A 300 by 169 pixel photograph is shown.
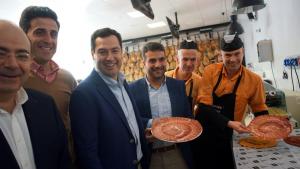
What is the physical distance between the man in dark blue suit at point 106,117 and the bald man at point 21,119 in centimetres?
16

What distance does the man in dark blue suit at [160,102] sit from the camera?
204cm

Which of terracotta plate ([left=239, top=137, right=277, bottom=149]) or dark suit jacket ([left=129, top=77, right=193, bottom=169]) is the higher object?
dark suit jacket ([left=129, top=77, right=193, bottom=169])

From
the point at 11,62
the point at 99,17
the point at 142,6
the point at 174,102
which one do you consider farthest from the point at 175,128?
the point at 99,17

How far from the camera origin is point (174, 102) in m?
2.13

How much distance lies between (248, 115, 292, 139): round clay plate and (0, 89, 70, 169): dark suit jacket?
132 centimetres

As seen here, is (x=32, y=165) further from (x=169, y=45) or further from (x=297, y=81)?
(x=169, y=45)

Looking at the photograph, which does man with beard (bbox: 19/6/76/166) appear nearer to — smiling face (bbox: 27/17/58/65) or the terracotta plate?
smiling face (bbox: 27/17/58/65)

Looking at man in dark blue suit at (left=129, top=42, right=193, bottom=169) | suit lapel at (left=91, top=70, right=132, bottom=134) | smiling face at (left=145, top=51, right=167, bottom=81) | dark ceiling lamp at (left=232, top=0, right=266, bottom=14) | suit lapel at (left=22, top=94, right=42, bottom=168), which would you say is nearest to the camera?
→ suit lapel at (left=22, top=94, right=42, bottom=168)

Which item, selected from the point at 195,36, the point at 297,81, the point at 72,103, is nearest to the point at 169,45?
the point at 195,36

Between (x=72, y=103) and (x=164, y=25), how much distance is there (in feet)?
25.7

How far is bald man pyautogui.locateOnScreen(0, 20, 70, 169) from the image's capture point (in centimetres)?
111

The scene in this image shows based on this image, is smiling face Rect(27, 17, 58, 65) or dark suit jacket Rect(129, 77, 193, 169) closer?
smiling face Rect(27, 17, 58, 65)

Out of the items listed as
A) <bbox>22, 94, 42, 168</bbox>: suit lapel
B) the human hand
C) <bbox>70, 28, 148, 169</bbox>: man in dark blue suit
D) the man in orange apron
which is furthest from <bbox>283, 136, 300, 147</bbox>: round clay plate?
<bbox>22, 94, 42, 168</bbox>: suit lapel

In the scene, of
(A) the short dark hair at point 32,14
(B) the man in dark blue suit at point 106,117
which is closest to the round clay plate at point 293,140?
(B) the man in dark blue suit at point 106,117
